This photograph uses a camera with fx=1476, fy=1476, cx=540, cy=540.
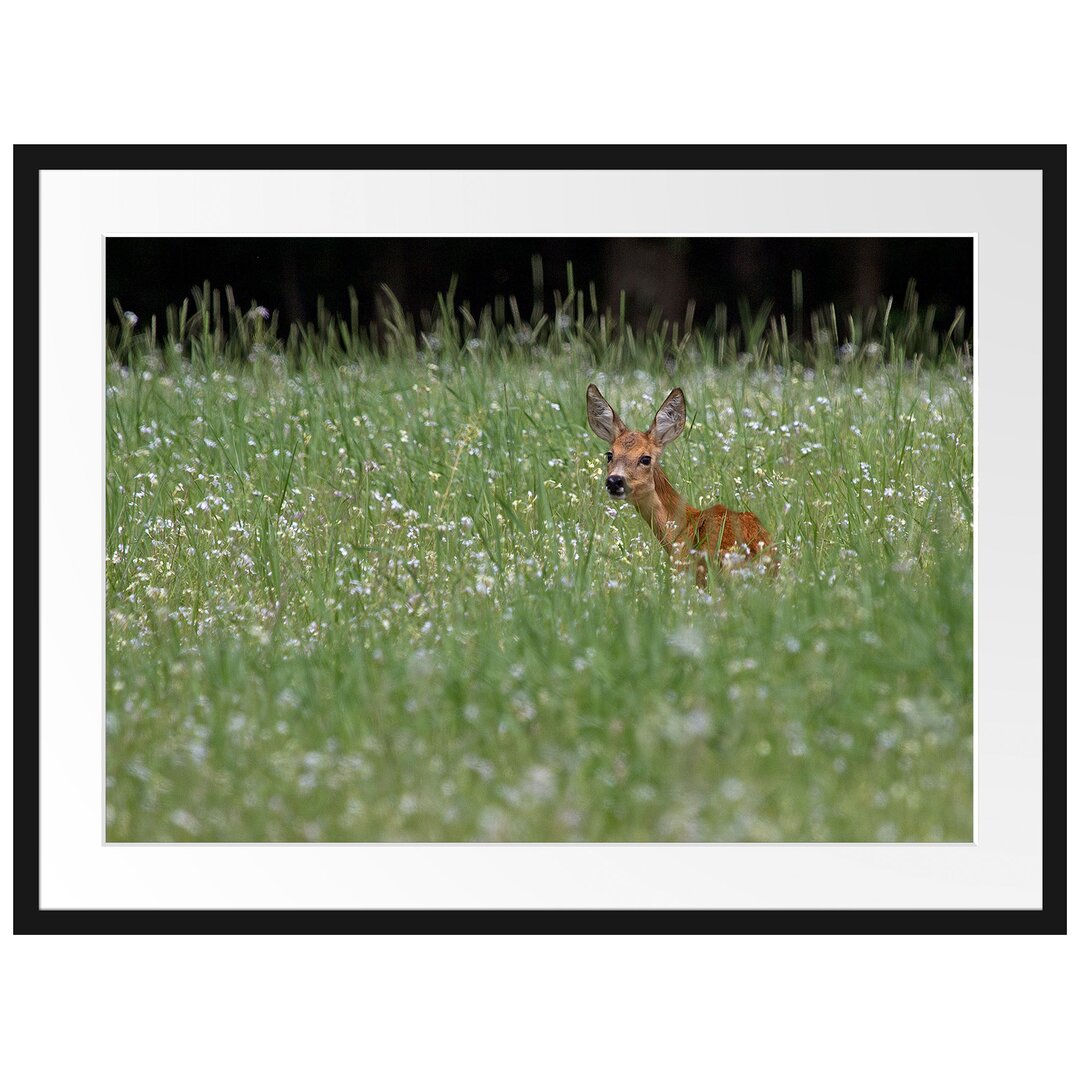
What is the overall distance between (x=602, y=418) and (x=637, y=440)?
20 centimetres

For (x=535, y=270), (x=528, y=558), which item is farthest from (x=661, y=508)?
(x=535, y=270)

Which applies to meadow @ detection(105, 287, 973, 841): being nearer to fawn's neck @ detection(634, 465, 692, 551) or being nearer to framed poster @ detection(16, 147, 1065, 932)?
framed poster @ detection(16, 147, 1065, 932)

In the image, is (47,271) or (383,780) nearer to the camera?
(383,780)

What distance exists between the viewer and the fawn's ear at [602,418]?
22.6 feet

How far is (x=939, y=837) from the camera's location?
4.83 metres

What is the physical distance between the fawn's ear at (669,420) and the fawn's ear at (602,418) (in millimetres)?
167

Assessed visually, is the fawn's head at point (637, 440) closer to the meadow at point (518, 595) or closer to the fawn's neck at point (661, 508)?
the fawn's neck at point (661, 508)

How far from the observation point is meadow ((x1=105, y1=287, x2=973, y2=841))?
4.75m

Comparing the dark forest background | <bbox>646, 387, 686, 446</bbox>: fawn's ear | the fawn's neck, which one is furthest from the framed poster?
<bbox>646, 387, 686, 446</bbox>: fawn's ear

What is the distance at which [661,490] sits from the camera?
22.6 feet

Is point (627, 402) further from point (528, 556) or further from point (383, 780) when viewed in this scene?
point (383, 780)
